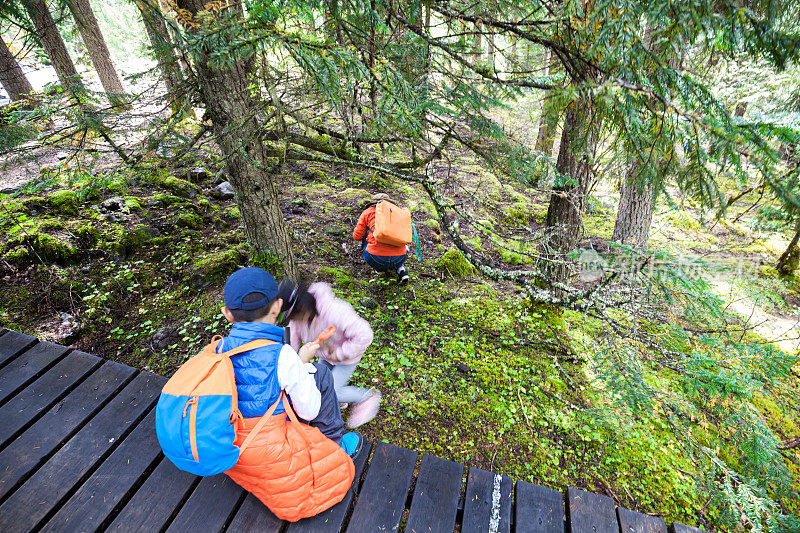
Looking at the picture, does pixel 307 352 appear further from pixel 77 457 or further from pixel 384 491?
pixel 77 457

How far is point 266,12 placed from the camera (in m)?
2.27

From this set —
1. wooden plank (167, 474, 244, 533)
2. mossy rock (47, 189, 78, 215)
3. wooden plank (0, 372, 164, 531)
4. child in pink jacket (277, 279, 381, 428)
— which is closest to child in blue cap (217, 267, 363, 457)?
child in pink jacket (277, 279, 381, 428)

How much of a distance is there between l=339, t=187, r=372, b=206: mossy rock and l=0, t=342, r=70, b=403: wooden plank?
5.79m

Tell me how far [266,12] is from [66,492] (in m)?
3.33

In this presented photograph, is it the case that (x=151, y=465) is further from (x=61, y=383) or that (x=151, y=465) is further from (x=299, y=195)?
(x=299, y=195)

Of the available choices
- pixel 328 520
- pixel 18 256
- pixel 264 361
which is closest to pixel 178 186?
pixel 18 256

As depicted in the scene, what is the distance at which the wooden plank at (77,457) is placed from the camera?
2059 mm

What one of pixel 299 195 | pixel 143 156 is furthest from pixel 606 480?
pixel 299 195

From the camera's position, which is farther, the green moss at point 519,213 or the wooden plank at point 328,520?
the green moss at point 519,213

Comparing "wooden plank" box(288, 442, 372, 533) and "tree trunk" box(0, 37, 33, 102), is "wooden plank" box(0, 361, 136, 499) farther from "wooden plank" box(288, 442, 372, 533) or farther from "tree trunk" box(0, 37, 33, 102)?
"tree trunk" box(0, 37, 33, 102)

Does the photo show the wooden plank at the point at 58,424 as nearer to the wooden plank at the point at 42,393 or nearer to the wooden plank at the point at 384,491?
the wooden plank at the point at 42,393

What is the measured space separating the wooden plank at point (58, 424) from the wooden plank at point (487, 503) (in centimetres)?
285

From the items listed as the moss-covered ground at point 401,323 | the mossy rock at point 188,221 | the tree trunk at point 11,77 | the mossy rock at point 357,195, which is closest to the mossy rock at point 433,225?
the moss-covered ground at point 401,323

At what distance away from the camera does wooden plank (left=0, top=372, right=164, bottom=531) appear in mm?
A: 2059
